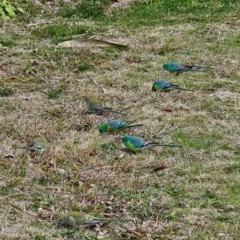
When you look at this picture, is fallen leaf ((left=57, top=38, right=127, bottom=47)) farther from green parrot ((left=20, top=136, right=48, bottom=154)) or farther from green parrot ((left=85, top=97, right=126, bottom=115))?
green parrot ((left=20, top=136, right=48, bottom=154))

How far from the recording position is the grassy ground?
12.2 ft

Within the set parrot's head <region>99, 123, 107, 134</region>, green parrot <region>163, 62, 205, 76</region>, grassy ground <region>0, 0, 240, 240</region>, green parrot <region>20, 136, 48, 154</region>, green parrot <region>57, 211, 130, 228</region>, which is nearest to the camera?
green parrot <region>57, 211, 130, 228</region>

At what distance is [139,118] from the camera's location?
5.55 metres

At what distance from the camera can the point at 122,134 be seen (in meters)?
5.14

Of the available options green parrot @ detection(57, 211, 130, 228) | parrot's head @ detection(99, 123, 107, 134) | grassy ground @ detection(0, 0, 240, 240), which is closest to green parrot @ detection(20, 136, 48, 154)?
grassy ground @ detection(0, 0, 240, 240)

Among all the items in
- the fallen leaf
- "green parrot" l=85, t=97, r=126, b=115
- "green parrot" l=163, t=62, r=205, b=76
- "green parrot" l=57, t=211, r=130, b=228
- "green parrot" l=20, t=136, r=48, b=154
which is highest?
"green parrot" l=57, t=211, r=130, b=228

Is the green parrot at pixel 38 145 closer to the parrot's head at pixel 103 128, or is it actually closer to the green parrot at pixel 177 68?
the parrot's head at pixel 103 128

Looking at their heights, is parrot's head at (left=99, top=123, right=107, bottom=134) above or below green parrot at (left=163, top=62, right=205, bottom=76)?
above

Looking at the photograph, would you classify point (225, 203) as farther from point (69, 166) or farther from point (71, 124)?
point (71, 124)

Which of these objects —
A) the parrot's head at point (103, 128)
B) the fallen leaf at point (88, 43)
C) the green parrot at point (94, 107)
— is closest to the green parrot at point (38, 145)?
the parrot's head at point (103, 128)

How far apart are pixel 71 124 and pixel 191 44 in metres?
3.60

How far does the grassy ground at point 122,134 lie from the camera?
3.72 meters

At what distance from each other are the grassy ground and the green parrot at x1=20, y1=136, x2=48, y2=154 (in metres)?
0.05

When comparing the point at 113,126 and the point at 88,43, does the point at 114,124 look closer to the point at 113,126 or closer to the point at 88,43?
the point at 113,126
